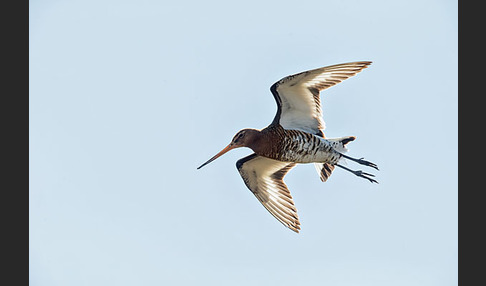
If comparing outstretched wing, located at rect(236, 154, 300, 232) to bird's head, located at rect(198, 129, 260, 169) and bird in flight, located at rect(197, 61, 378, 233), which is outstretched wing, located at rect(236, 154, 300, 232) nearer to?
bird in flight, located at rect(197, 61, 378, 233)

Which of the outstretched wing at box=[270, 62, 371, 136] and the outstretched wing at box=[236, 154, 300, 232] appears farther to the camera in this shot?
the outstretched wing at box=[236, 154, 300, 232]

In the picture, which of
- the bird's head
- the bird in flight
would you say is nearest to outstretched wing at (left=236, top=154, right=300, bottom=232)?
the bird in flight

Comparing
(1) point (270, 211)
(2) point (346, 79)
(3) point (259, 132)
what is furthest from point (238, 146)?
(2) point (346, 79)

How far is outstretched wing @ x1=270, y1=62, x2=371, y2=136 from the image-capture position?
34.5ft

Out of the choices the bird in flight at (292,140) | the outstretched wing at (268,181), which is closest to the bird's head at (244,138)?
the bird in flight at (292,140)

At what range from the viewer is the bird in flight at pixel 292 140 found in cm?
1061

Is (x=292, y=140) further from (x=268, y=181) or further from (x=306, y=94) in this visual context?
(x=268, y=181)

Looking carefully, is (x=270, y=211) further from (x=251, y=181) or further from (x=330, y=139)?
(x=330, y=139)

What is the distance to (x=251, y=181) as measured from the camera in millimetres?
11516

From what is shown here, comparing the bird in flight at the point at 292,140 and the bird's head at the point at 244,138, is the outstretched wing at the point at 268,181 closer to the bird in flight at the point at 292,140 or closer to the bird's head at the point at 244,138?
the bird in flight at the point at 292,140

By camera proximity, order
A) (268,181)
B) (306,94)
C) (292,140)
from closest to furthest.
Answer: (292,140) → (306,94) → (268,181)

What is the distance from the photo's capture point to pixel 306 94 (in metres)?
10.8

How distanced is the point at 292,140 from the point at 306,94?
2.38ft

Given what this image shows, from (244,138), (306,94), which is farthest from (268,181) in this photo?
(306,94)
